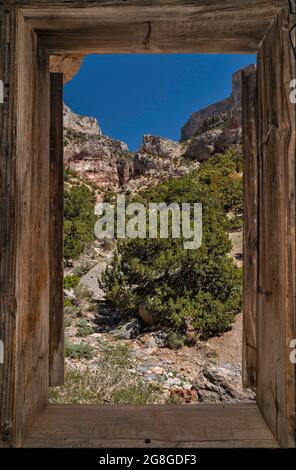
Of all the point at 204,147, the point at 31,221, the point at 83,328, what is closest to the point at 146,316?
the point at 83,328

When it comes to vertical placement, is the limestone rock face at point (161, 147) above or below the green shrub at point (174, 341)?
above

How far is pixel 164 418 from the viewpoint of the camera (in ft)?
2.68

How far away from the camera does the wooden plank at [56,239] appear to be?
975mm

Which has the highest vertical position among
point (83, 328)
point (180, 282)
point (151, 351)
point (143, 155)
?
point (143, 155)

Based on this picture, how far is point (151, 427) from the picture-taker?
2.57 feet

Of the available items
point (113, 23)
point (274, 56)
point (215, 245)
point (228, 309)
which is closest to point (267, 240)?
point (274, 56)

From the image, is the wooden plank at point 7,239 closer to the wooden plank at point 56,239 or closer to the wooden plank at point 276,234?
the wooden plank at point 56,239

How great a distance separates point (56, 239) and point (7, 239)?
30 cm

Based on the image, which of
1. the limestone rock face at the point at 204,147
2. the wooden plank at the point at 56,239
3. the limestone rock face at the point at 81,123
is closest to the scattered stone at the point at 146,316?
the wooden plank at the point at 56,239

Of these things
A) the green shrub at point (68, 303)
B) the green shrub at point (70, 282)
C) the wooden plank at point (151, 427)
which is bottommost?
the green shrub at point (68, 303)

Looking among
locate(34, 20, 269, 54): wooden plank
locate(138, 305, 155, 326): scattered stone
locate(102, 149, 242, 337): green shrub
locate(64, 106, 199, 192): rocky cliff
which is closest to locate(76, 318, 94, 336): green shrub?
locate(102, 149, 242, 337): green shrub

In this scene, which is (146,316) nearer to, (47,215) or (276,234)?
(47,215)

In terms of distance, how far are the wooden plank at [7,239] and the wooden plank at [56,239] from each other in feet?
0.89
